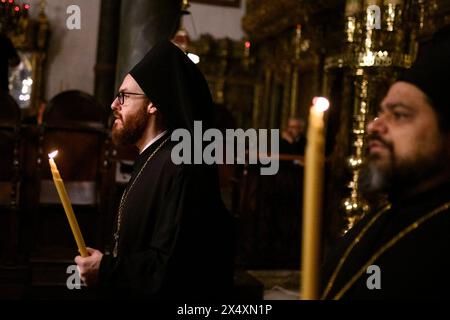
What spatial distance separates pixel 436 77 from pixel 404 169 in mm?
282

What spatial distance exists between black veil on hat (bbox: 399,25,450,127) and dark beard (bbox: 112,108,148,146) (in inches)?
49.6

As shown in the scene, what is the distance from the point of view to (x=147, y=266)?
2.22m

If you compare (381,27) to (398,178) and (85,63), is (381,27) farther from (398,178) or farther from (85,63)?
(85,63)

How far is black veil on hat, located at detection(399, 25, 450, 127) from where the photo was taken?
1.61m

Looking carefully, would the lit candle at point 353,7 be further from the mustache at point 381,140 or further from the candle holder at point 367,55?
the mustache at point 381,140

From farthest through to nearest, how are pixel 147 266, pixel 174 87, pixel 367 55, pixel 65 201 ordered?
pixel 367 55, pixel 174 87, pixel 147 266, pixel 65 201

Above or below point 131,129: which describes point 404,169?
below

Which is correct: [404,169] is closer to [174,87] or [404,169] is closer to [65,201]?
[65,201]

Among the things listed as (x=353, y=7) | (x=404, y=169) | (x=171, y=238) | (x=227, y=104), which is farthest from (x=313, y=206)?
(x=227, y=104)

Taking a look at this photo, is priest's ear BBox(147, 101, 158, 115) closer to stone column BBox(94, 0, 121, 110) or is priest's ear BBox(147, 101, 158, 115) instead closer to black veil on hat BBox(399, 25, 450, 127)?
Result: black veil on hat BBox(399, 25, 450, 127)

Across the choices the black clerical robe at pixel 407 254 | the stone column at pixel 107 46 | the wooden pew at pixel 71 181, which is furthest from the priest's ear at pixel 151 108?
the stone column at pixel 107 46

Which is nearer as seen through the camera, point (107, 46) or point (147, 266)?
point (147, 266)

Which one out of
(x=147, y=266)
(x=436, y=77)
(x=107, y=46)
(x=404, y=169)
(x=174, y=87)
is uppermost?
(x=107, y=46)

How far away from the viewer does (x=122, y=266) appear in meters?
2.25
